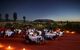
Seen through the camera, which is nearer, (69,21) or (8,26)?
(8,26)

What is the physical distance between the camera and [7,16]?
80.5 ft

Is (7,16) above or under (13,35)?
above

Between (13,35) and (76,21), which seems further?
(76,21)

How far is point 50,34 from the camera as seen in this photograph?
56.0 feet

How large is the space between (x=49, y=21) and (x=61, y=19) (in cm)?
134

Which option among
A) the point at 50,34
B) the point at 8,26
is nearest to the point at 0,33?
the point at 50,34

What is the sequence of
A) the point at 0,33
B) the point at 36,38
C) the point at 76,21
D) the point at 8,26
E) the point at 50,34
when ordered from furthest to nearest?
the point at 76,21, the point at 8,26, the point at 0,33, the point at 50,34, the point at 36,38

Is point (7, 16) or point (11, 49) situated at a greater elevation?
point (7, 16)

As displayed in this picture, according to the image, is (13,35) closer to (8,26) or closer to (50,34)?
(50,34)

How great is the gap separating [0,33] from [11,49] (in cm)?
747

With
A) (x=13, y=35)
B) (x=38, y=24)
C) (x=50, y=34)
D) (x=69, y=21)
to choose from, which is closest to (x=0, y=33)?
(x=13, y=35)

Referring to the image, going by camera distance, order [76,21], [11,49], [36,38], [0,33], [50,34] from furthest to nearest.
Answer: [76,21]
[0,33]
[50,34]
[36,38]
[11,49]

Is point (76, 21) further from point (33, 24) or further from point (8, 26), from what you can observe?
point (8, 26)

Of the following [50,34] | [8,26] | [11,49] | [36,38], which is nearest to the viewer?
[11,49]
